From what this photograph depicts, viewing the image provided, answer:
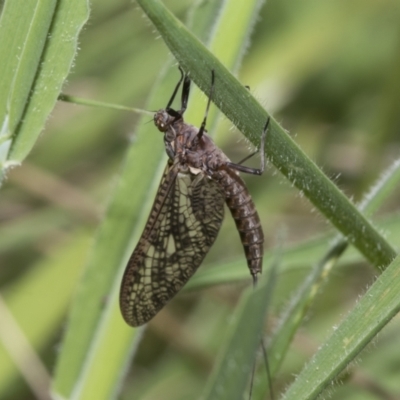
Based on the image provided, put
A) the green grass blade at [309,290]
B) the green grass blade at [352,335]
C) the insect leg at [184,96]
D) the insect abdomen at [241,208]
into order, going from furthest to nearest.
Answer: the insect abdomen at [241,208], the insect leg at [184,96], the green grass blade at [309,290], the green grass blade at [352,335]

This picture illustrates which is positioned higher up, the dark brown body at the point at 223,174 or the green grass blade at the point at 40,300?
the dark brown body at the point at 223,174

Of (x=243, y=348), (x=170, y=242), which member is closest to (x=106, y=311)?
(x=170, y=242)

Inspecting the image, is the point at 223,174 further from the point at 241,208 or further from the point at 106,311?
the point at 106,311

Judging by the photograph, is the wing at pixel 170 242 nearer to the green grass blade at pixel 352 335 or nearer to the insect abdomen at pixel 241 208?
the insect abdomen at pixel 241 208

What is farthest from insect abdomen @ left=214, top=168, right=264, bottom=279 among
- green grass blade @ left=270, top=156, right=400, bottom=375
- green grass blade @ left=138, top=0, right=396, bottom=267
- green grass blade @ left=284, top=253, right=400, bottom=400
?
green grass blade @ left=284, top=253, right=400, bottom=400

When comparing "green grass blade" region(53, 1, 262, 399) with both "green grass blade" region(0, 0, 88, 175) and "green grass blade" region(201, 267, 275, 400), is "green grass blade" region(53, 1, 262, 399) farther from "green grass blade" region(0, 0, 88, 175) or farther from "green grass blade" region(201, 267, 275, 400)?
"green grass blade" region(0, 0, 88, 175)

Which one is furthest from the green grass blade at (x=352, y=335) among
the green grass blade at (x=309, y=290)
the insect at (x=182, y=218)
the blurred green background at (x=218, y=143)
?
the blurred green background at (x=218, y=143)

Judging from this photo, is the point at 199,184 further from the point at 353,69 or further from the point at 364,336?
the point at 353,69
